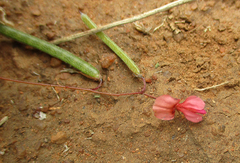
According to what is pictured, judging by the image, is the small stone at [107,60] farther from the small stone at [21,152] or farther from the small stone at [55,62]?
the small stone at [21,152]

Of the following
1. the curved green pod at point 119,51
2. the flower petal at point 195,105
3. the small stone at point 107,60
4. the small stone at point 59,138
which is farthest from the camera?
the small stone at point 107,60

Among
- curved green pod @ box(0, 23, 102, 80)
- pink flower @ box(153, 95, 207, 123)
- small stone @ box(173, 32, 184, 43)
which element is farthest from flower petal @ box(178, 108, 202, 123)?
curved green pod @ box(0, 23, 102, 80)

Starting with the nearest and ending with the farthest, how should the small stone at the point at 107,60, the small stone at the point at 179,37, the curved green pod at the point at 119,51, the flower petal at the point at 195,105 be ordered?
the flower petal at the point at 195,105
the curved green pod at the point at 119,51
the small stone at the point at 107,60
the small stone at the point at 179,37

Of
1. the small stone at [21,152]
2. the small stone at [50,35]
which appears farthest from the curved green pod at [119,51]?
the small stone at [21,152]

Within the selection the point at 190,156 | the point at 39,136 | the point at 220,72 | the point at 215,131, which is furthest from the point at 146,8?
the point at 39,136

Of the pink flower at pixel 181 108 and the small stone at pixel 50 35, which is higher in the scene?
the small stone at pixel 50 35

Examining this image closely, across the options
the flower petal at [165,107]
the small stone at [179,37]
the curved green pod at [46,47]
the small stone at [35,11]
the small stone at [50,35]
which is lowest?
the flower petal at [165,107]

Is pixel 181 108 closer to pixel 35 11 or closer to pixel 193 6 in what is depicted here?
pixel 193 6

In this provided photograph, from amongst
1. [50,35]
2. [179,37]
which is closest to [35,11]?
[50,35]
